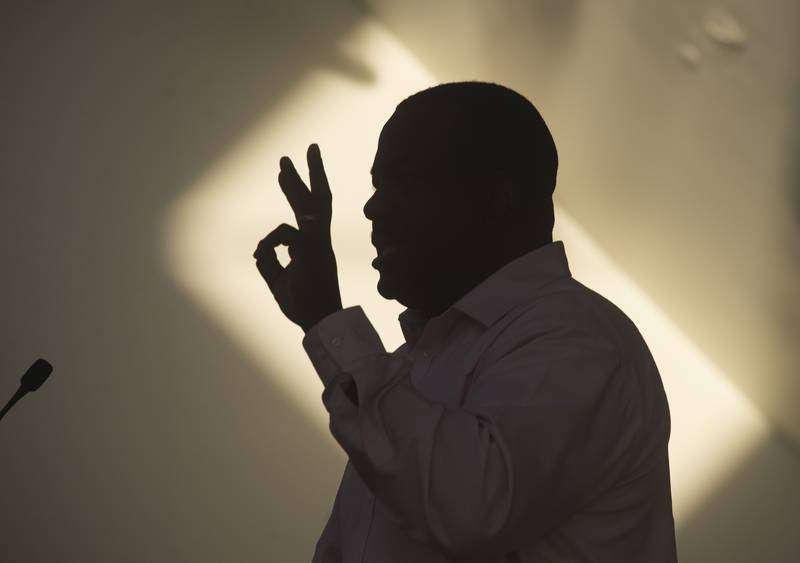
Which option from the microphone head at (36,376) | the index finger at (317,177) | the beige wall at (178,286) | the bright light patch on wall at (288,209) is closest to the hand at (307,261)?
the index finger at (317,177)

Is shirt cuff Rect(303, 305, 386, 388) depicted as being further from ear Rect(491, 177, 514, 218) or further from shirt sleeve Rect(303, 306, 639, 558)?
ear Rect(491, 177, 514, 218)

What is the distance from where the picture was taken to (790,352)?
240 centimetres

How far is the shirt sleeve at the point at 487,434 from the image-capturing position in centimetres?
83

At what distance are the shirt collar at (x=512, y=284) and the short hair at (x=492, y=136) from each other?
56 millimetres

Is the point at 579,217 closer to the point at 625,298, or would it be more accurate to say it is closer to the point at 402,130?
the point at 625,298

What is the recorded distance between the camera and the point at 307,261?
96 centimetres

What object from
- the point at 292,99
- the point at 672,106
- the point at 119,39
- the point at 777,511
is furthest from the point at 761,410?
the point at 119,39

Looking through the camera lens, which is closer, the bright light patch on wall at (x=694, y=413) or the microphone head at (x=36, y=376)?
the microphone head at (x=36, y=376)

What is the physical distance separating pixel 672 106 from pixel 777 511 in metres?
1.10

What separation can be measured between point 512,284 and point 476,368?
0.11m

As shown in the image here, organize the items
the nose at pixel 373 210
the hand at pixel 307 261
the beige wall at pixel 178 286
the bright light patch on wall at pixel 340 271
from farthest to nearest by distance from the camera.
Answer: the bright light patch on wall at pixel 340 271, the beige wall at pixel 178 286, the nose at pixel 373 210, the hand at pixel 307 261

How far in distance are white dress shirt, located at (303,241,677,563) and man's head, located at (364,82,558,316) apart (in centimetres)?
4

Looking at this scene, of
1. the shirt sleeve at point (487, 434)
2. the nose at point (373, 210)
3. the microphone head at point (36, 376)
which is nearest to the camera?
the shirt sleeve at point (487, 434)

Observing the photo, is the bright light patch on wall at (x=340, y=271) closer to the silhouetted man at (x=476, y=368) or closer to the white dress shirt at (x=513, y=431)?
the silhouetted man at (x=476, y=368)
